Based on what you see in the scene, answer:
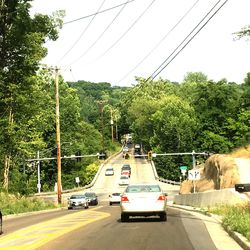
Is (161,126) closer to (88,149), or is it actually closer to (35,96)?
(88,149)

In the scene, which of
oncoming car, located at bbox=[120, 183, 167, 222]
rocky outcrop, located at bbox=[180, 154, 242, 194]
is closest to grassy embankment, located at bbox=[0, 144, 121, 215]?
rocky outcrop, located at bbox=[180, 154, 242, 194]

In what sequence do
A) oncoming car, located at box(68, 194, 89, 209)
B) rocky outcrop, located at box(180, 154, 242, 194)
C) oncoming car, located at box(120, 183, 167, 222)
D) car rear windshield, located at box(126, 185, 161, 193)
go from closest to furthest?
oncoming car, located at box(120, 183, 167, 222), car rear windshield, located at box(126, 185, 161, 193), rocky outcrop, located at box(180, 154, 242, 194), oncoming car, located at box(68, 194, 89, 209)

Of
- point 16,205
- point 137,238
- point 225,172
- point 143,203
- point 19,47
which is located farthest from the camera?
point 225,172

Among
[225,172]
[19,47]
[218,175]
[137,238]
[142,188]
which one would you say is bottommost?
[137,238]

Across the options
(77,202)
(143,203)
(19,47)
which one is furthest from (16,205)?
(143,203)

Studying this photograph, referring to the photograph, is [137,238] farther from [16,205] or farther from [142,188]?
[16,205]

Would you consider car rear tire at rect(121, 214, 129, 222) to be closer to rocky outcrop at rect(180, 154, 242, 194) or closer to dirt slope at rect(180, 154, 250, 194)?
dirt slope at rect(180, 154, 250, 194)

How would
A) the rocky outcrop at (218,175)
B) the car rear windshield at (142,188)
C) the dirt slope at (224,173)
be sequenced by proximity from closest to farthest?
the car rear windshield at (142,188) < the dirt slope at (224,173) < the rocky outcrop at (218,175)

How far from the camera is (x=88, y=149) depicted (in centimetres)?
13738

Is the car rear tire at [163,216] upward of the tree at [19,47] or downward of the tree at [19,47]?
downward

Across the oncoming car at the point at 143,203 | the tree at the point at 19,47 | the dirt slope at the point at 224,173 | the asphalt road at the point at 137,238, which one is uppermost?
the tree at the point at 19,47

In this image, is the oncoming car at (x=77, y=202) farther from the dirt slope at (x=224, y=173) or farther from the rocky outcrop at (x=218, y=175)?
the dirt slope at (x=224, y=173)

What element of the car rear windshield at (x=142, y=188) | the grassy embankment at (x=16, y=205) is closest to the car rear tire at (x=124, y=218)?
the car rear windshield at (x=142, y=188)

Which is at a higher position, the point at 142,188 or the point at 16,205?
the point at 142,188
